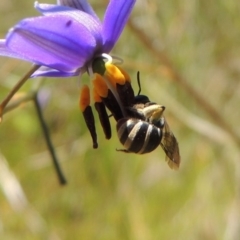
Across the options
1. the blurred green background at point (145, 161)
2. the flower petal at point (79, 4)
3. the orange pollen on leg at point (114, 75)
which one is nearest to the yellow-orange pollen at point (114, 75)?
the orange pollen on leg at point (114, 75)

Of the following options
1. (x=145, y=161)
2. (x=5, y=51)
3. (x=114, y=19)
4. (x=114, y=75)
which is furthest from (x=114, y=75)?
(x=145, y=161)

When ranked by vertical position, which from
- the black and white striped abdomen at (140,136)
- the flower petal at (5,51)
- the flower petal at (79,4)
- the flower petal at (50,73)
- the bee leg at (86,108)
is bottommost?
the bee leg at (86,108)

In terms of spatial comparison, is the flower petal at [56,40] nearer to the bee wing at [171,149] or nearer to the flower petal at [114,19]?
the flower petal at [114,19]

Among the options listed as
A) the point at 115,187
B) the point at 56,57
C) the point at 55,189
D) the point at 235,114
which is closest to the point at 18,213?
the point at 55,189

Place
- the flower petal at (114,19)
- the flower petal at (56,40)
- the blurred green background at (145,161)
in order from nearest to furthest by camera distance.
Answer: the flower petal at (56,40) → the flower petal at (114,19) → the blurred green background at (145,161)

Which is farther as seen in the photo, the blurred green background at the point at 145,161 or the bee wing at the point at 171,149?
the blurred green background at the point at 145,161

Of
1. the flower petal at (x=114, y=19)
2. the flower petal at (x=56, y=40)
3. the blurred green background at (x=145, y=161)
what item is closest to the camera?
the flower petal at (x=56, y=40)

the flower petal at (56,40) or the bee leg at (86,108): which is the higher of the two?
the flower petal at (56,40)

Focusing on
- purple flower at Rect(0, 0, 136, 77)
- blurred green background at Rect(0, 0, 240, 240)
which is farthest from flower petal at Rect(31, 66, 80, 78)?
blurred green background at Rect(0, 0, 240, 240)
